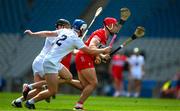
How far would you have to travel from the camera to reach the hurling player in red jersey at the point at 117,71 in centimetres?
2866

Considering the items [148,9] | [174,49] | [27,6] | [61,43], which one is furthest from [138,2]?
[61,43]

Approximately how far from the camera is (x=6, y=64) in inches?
1191

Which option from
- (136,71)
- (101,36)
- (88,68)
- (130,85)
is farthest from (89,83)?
(130,85)

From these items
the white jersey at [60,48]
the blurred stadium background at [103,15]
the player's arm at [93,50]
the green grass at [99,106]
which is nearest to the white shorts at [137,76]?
the blurred stadium background at [103,15]

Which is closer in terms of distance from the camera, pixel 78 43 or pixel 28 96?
pixel 78 43

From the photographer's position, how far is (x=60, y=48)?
14.1m

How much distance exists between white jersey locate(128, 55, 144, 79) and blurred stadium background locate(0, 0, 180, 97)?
171 centimetres

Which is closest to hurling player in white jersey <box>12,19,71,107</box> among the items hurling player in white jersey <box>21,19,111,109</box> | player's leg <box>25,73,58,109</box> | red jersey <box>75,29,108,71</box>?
player's leg <box>25,73,58,109</box>

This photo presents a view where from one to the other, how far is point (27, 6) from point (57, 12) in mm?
2079

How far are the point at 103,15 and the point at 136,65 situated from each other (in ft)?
8.23

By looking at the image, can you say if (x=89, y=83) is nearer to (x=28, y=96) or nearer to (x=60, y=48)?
(x=60, y=48)

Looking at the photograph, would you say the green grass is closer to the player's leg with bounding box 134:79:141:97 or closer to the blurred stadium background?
the player's leg with bounding box 134:79:141:97

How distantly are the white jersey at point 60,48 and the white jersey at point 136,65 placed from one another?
1440cm

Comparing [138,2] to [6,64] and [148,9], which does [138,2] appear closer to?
[148,9]
